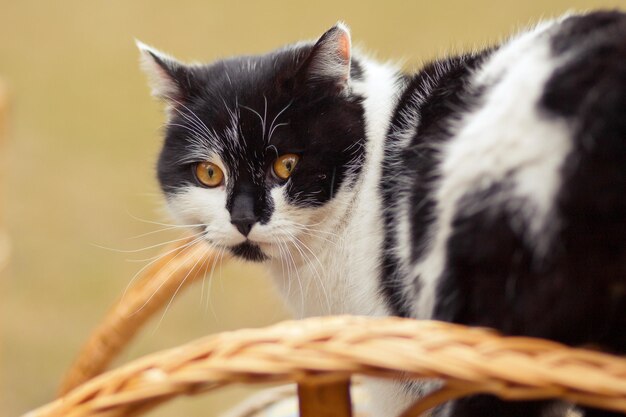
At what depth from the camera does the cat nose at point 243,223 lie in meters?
0.76

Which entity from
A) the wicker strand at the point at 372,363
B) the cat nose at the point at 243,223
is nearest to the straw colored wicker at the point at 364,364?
the wicker strand at the point at 372,363

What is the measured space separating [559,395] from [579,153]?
0.17 meters

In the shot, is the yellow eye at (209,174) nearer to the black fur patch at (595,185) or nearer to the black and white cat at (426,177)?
the black and white cat at (426,177)

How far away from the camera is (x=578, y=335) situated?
519 mm

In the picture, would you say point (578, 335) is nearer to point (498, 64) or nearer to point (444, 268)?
point (444, 268)

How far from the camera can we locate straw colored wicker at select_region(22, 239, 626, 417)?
43cm

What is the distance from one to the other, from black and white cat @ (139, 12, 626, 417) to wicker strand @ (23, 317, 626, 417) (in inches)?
2.5

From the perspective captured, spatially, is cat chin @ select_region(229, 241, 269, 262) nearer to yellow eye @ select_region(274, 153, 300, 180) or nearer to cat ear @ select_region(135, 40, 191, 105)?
yellow eye @ select_region(274, 153, 300, 180)

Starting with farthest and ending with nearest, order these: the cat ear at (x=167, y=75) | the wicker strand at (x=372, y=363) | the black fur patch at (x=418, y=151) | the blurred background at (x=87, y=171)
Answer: the blurred background at (x=87, y=171), the cat ear at (x=167, y=75), the black fur patch at (x=418, y=151), the wicker strand at (x=372, y=363)

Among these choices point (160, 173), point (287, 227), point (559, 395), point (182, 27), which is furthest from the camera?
point (182, 27)

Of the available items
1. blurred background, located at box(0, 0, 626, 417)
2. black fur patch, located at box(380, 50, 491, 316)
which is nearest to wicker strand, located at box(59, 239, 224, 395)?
black fur patch, located at box(380, 50, 491, 316)

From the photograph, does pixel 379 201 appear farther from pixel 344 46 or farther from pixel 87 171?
pixel 87 171

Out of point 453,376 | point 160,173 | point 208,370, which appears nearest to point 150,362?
point 208,370

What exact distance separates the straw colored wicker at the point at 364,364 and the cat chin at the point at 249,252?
1.01ft
